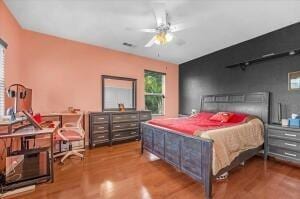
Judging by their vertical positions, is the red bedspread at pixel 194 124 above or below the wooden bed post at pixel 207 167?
above

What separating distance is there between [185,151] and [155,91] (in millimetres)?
3445

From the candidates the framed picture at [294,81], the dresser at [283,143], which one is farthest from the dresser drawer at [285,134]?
the framed picture at [294,81]

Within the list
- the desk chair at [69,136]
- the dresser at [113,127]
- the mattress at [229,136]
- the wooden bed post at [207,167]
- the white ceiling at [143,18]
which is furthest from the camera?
the dresser at [113,127]

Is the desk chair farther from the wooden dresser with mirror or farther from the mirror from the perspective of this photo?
the mirror

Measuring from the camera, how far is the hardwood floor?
2.02 metres

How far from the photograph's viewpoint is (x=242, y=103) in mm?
3873

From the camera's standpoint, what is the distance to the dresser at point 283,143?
277 centimetres

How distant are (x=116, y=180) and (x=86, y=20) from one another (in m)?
2.94

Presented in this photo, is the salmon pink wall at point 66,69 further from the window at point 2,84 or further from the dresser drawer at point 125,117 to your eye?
the window at point 2,84

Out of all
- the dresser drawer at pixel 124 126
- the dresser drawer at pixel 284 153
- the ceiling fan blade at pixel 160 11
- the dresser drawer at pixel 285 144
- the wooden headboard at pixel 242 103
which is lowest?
the dresser drawer at pixel 284 153

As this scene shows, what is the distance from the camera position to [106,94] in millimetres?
4496

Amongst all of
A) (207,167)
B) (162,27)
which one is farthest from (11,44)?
(207,167)

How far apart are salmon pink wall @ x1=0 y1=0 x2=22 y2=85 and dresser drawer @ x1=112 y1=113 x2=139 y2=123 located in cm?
228

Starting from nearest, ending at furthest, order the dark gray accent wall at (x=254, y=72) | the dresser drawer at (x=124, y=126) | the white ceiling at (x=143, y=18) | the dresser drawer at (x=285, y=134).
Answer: the white ceiling at (x=143, y=18), the dresser drawer at (x=285, y=134), the dark gray accent wall at (x=254, y=72), the dresser drawer at (x=124, y=126)
